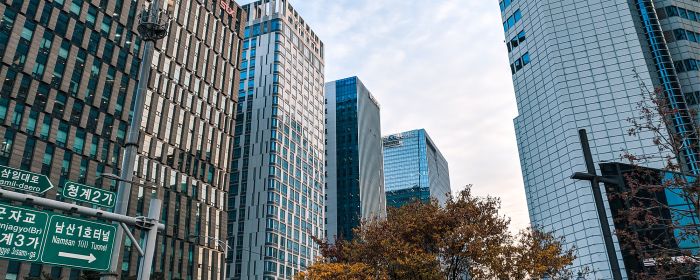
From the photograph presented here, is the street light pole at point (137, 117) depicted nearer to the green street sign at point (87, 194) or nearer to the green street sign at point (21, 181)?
the green street sign at point (87, 194)

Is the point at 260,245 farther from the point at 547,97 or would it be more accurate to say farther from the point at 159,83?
the point at 547,97

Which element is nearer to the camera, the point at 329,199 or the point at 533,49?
the point at 533,49

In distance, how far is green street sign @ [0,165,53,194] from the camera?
35.0ft

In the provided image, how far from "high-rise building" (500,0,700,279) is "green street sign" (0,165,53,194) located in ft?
231

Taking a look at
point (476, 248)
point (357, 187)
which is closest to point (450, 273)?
point (476, 248)

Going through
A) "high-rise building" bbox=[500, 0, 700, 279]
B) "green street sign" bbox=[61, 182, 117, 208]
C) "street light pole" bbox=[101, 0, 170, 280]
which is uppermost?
"high-rise building" bbox=[500, 0, 700, 279]

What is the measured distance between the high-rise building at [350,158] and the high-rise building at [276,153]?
1066 inches

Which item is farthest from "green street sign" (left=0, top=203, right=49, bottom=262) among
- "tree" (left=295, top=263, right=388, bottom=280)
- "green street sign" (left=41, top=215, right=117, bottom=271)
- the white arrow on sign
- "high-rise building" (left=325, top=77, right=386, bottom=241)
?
"high-rise building" (left=325, top=77, right=386, bottom=241)

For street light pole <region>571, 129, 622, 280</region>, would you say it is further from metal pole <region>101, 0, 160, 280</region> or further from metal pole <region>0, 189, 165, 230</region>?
metal pole <region>101, 0, 160, 280</region>

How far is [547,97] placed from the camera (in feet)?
266

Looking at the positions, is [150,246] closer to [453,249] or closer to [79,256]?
[79,256]

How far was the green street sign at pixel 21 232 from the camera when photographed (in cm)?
1023

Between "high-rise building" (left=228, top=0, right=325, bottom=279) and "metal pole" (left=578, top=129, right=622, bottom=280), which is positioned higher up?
"high-rise building" (left=228, top=0, right=325, bottom=279)

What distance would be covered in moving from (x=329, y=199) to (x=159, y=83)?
273ft
